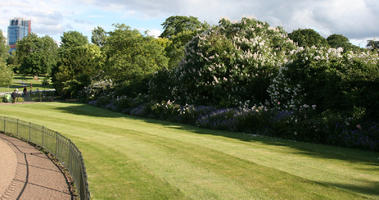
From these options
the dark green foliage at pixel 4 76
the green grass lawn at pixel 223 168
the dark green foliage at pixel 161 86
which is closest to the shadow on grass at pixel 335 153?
the green grass lawn at pixel 223 168

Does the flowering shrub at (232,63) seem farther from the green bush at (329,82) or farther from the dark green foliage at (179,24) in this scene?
→ the dark green foliage at (179,24)

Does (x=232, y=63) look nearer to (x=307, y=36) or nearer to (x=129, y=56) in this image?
(x=129, y=56)

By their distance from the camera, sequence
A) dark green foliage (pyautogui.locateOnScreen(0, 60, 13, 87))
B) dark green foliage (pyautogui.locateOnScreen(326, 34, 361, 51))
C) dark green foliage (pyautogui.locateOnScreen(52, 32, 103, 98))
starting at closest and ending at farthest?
dark green foliage (pyautogui.locateOnScreen(52, 32, 103, 98))
dark green foliage (pyautogui.locateOnScreen(0, 60, 13, 87))
dark green foliage (pyautogui.locateOnScreen(326, 34, 361, 51))

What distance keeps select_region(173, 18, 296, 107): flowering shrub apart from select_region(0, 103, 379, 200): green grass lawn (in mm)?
5913

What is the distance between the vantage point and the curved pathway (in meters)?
9.10

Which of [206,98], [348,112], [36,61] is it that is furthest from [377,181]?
[36,61]

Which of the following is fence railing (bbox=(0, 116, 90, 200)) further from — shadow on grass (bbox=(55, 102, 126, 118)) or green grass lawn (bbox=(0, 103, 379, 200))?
shadow on grass (bbox=(55, 102, 126, 118))

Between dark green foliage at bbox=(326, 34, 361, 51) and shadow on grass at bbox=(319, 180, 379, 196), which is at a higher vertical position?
dark green foliage at bbox=(326, 34, 361, 51)

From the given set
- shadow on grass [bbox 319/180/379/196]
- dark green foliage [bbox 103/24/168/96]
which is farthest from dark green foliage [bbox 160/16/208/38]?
shadow on grass [bbox 319/180/379/196]

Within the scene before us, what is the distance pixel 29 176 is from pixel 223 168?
6.09m

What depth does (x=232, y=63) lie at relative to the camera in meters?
21.7

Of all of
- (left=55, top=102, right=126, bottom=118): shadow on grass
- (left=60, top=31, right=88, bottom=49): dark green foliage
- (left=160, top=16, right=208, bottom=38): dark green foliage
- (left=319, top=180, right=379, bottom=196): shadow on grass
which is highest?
(left=60, top=31, right=88, bottom=49): dark green foliage

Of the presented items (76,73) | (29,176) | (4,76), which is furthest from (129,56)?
(29,176)

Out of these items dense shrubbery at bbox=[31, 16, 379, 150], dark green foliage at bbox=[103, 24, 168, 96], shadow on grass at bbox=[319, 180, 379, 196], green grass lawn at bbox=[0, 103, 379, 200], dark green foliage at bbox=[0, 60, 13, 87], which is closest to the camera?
shadow on grass at bbox=[319, 180, 379, 196]
